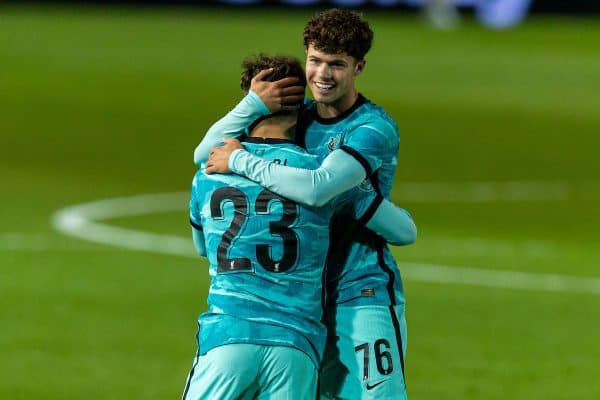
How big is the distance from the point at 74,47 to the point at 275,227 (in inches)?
1238

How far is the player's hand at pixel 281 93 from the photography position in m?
6.57

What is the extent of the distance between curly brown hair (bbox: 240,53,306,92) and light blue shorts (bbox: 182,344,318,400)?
121cm

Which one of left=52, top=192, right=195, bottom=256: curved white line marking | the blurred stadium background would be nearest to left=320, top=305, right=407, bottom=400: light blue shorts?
the blurred stadium background

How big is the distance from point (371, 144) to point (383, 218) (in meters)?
0.40

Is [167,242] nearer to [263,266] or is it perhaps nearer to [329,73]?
[329,73]

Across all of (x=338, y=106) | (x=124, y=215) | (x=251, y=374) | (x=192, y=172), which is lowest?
(x=192, y=172)

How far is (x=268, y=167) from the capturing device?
250 inches

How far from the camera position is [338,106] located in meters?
6.93

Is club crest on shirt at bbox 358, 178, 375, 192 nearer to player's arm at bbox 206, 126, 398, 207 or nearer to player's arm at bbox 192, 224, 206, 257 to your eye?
player's arm at bbox 206, 126, 398, 207

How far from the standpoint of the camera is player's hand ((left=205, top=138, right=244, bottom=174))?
6.47 metres

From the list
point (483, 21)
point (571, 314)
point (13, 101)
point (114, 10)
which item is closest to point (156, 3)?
point (114, 10)

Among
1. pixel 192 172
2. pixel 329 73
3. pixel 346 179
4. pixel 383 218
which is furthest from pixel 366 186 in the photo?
pixel 192 172

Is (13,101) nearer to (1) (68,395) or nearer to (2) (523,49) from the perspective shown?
(2) (523,49)

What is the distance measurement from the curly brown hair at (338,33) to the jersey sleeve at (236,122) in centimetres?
36
